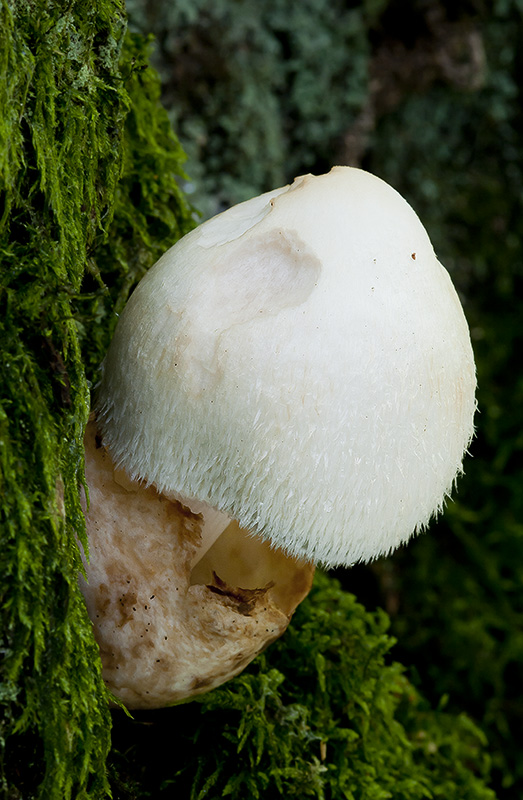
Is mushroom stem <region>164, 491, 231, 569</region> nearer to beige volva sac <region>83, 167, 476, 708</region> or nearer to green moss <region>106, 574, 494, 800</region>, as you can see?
beige volva sac <region>83, 167, 476, 708</region>

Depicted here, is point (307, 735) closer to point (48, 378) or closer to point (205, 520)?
point (205, 520)

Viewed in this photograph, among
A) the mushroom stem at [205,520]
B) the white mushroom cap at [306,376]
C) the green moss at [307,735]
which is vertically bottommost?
the green moss at [307,735]

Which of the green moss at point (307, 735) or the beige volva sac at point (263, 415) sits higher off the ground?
the beige volva sac at point (263, 415)

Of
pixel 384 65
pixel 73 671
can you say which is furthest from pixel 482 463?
pixel 73 671

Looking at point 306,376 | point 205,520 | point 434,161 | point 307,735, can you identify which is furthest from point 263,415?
point 434,161

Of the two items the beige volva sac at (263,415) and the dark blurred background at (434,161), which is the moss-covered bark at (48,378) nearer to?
the beige volva sac at (263,415)

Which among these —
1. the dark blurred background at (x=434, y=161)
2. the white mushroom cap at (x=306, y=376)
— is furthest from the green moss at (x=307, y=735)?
the dark blurred background at (x=434, y=161)

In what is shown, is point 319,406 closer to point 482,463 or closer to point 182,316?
point 182,316
